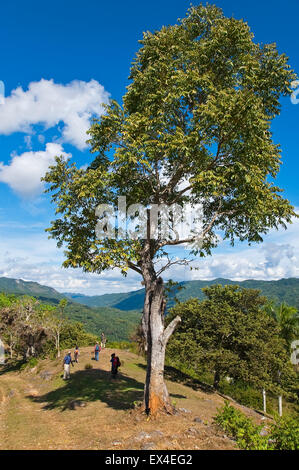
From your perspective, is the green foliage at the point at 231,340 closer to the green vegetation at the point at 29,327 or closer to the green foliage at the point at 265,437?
the green vegetation at the point at 29,327

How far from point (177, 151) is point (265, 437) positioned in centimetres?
1115

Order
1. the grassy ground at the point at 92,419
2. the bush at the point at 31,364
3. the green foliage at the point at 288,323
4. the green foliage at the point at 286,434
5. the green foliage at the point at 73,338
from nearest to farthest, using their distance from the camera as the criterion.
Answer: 1. the green foliage at the point at 286,434
2. the grassy ground at the point at 92,419
3. the bush at the point at 31,364
4. the green foliage at the point at 288,323
5. the green foliage at the point at 73,338

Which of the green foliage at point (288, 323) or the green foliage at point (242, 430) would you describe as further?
the green foliage at point (288, 323)

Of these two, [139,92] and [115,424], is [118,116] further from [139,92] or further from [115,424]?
[115,424]

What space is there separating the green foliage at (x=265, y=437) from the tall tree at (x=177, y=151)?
11.9ft

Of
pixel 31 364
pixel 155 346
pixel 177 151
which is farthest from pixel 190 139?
pixel 31 364

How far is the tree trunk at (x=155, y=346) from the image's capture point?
1278 centimetres

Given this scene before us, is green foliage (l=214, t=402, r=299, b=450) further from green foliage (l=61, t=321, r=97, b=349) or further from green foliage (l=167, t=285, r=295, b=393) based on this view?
green foliage (l=61, t=321, r=97, b=349)

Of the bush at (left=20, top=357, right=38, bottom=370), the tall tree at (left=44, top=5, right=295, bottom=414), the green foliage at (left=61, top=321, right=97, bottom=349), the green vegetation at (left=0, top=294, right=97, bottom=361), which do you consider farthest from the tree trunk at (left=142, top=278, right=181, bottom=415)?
the green foliage at (left=61, top=321, right=97, bottom=349)

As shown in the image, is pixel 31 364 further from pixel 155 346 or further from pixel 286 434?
pixel 286 434

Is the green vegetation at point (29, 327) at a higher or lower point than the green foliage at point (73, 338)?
higher

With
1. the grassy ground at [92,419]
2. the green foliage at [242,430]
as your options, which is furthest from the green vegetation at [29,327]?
the green foliage at [242,430]

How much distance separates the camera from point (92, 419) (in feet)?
46.0

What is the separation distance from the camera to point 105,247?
12.6m
